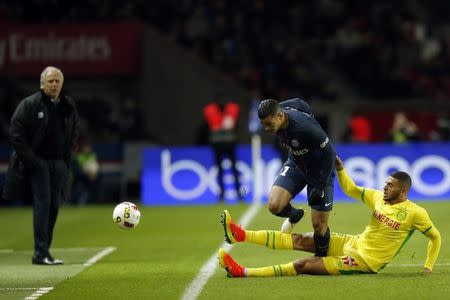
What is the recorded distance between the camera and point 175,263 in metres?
11.9

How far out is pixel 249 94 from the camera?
2572 centimetres

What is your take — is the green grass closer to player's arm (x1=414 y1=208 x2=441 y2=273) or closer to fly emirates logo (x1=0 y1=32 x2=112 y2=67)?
player's arm (x1=414 y1=208 x2=441 y2=273)

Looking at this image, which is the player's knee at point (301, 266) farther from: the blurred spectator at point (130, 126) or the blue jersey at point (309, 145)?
the blurred spectator at point (130, 126)

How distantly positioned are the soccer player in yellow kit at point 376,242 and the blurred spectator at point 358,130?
13.6m

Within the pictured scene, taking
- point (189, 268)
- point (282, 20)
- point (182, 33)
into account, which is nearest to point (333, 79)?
point (282, 20)

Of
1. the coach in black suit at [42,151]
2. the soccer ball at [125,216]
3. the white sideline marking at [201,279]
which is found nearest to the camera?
the white sideline marking at [201,279]

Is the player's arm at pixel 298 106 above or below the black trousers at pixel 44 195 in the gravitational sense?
above

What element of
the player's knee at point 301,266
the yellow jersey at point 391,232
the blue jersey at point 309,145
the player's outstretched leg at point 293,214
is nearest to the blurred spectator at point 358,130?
the player's outstretched leg at point 293,214

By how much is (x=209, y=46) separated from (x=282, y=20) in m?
2.64

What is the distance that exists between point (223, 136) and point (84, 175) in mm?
3505

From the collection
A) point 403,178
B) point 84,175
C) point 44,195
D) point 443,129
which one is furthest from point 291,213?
point 443,129

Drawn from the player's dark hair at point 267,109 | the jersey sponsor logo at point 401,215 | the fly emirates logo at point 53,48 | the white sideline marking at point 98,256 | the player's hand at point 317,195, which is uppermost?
the fly emirates logo at point 53,48

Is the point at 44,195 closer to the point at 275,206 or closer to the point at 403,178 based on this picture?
the point at 275,206

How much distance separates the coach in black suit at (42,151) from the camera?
38.5ft
